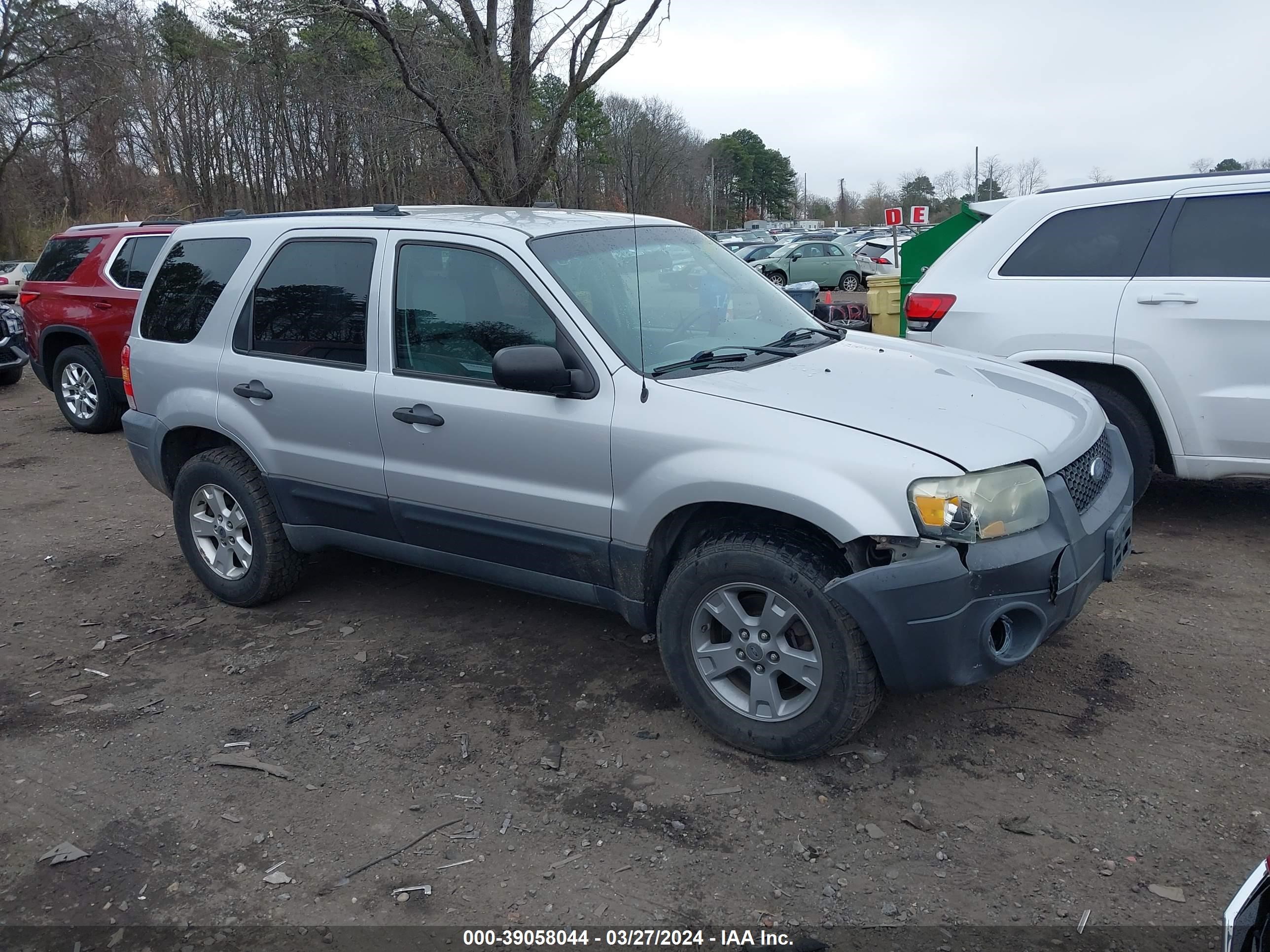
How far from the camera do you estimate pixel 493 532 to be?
4082 millimetres

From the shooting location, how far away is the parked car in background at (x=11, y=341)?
12.3 metres

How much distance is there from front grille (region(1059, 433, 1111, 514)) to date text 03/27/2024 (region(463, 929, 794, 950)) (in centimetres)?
181

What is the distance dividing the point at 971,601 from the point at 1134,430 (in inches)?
118

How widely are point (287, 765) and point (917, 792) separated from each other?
7.31 feet

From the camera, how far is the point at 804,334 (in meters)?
4.42

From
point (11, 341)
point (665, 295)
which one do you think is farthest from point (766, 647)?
point (11, 341)

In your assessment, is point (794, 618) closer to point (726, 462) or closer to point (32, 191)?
point (726, 462)

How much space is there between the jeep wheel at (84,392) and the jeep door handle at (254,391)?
569 cm

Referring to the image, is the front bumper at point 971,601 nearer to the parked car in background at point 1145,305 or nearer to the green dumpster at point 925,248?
the parked car in background at point 1145,305

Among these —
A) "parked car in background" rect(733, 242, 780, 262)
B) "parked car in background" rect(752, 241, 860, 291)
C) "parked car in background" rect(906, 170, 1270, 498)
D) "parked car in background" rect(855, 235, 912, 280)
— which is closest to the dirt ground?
"parked car in background" rect(906, 170, 1270, 498)

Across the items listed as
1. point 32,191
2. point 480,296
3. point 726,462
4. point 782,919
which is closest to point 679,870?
point 782,919

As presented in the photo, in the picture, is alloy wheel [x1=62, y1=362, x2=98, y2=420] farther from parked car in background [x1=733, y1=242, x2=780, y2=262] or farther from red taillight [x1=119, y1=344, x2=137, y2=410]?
parked car in background [x1=733, y1=242, x2=780, y2=262]

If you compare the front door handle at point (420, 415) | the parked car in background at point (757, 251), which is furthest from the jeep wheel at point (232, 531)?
the parked car in background at point (757, 251)

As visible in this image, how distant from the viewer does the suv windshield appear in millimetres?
3883
